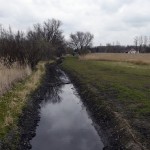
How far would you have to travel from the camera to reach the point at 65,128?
1399 cm

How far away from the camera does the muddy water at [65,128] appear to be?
1154 cm

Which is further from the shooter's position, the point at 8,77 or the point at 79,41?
the point at 79,41

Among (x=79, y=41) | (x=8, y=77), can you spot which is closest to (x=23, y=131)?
(x=8, y=77)

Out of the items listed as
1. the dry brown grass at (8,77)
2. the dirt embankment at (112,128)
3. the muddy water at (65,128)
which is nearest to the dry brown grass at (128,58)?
the dry brown grass at (8,77)

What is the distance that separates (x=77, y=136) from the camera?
41.6 feet

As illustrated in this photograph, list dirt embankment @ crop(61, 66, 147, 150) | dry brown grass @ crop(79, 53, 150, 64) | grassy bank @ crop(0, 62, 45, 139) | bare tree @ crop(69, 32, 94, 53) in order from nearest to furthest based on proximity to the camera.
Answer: dirt embankment @ crop(61, 66, 147, 150), grassy bank @ crop(0, 62, 45, 139), dry brown grass @ crop(79, 53, 150, 64), bare tree @ crop(69, 32, 94, 53)

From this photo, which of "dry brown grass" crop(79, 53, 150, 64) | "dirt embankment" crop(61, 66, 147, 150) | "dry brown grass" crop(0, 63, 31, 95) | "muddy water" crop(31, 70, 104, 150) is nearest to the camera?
"dirt embankment" crop(61, 66, 147, 150)

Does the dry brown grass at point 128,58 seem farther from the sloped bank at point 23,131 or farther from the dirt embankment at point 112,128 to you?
the sloped bank at point 23,131

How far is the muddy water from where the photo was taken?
11539 mm

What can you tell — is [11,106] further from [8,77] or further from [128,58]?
[128,58]

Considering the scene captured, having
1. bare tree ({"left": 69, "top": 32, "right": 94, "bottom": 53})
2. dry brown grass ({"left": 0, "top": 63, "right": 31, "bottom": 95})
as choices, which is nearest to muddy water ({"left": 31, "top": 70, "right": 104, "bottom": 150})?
dry brown grass ({"left": 0, "top": 63, "right": 31, "bottom": 95})

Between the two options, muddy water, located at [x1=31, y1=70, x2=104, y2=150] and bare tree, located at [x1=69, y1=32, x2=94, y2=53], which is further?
bare tree, located at [x1=69, y1=32, x2=94, y2=53]

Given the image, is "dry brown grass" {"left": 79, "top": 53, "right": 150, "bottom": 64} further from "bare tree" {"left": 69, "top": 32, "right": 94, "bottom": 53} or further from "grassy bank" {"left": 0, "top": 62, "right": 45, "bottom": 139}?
"bare tree" {"left": 69, "top": 32, "right": 94, "bottom": 53}

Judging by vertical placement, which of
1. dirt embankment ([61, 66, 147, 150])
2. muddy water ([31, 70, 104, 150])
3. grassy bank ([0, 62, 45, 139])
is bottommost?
muddy water ([31, 70, 104, 150])
